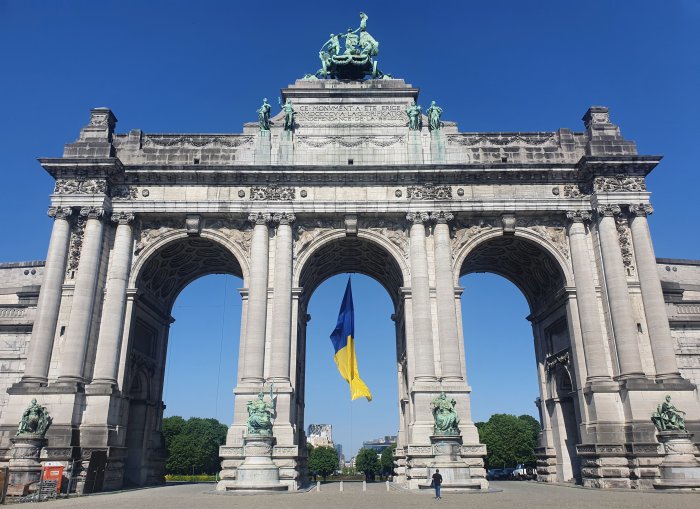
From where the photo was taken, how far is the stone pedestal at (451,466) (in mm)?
24922

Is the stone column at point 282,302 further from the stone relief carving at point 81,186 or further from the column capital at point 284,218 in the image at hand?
the stone relief carving at point 81,186

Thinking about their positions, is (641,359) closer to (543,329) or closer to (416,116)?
(543,329)

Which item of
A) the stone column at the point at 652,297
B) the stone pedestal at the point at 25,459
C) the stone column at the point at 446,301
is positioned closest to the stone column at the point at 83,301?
the stone pedestal at the point at 25,459

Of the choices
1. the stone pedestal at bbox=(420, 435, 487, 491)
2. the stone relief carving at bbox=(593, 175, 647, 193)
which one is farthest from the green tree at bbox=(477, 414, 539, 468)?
the stone pedestal at bbox=(420, 435, 487, 491)

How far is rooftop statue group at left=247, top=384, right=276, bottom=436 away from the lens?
25.8m

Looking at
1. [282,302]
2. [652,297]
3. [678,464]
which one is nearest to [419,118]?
[282,302]

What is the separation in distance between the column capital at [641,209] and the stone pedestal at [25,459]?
110ft

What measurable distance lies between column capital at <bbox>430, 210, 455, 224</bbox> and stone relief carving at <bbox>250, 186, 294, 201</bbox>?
853 cm

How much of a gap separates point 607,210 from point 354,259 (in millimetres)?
16058

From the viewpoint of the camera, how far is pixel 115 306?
30.8m

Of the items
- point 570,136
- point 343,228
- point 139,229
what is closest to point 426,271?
point 343,228

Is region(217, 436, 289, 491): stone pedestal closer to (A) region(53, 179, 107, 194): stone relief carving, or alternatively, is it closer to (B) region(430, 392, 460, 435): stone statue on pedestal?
(B) region(430, 392, 460, 435): stone statue on pedestal

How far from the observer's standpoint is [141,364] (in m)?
34.0

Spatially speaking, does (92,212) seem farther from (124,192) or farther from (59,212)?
(124,192)
